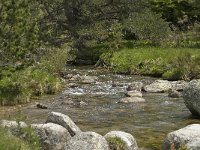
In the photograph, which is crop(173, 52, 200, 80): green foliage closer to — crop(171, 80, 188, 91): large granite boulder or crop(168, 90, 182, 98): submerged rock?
crop(171, 80, 188, 91): large granite boulder

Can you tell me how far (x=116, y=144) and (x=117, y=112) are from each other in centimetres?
691

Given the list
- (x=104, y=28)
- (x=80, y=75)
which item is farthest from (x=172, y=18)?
(x=80, y=75)

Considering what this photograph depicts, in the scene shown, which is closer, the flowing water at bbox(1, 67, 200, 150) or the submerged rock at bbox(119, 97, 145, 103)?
the flowing water at bbox(1, 67, 200, 150)

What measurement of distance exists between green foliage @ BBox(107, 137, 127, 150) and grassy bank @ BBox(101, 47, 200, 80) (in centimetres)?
1624

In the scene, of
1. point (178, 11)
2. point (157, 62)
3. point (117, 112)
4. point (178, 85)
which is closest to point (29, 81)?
point (117, 112)

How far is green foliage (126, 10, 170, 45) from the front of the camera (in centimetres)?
4044

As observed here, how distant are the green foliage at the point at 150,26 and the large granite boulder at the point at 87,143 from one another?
2872cm

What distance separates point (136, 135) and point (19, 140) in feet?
18.0

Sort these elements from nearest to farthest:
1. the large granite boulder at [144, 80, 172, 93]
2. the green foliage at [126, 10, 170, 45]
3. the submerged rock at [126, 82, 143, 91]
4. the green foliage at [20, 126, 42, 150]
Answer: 1. the green foliage at [20, 126, 42, 150]
2. the large granite boulder at [144, 80, 172, 93]
3. the submerged rock at [126, 82, 143, 91]
4. the green foliage at [126, 10, 170, 45]

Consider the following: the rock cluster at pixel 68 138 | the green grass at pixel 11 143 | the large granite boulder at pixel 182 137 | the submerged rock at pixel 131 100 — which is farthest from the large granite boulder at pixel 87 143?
the submerged rock at pixel 131 100

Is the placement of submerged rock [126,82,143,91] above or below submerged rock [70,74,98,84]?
above

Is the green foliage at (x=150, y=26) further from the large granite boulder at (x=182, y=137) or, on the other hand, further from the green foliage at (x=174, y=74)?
the large granite boulder at (x=182, y=137)

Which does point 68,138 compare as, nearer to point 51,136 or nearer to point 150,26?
point 51,136

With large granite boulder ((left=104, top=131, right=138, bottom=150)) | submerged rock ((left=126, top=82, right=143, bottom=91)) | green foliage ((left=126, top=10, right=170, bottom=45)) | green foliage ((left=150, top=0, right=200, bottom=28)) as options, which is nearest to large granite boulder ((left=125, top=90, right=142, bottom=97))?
submerged rock ((left=126, top=82, right=143, bottom=91))
